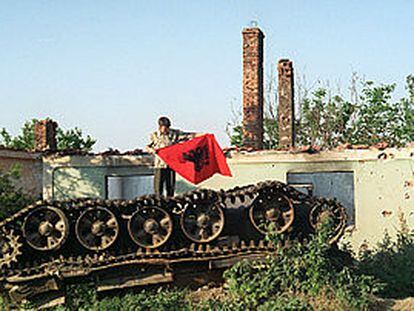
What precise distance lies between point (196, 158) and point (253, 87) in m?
8.38

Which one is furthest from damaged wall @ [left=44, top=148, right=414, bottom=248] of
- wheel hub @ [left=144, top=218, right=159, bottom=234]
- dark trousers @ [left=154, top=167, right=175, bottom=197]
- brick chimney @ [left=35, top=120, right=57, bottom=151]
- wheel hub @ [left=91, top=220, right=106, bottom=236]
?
wheel hub @ [left=91, top=220, right=106, bottom=236]

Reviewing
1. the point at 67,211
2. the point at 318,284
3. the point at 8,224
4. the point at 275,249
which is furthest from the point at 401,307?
the point at 8,224

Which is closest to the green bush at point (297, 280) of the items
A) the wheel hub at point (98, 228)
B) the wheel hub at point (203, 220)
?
the wheel hub at point (203, 220)

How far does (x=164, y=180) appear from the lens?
11.2m

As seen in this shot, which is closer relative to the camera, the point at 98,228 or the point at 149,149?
the point at 98,228

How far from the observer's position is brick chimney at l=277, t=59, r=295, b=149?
1908 cm

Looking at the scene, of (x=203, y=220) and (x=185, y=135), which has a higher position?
(x=185, y=135)

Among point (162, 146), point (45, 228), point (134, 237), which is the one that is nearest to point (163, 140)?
point (162, 146)

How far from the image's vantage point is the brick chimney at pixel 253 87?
1905 cm

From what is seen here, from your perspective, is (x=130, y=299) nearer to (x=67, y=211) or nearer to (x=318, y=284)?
(x=67, y=211)

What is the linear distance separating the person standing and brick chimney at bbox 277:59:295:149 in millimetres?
8077

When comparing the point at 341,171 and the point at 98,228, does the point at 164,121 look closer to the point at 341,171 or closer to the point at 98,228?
the point at 98,228

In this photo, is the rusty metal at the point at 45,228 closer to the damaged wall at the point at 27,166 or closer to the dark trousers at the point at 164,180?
the dark trousers at the point at 164,180

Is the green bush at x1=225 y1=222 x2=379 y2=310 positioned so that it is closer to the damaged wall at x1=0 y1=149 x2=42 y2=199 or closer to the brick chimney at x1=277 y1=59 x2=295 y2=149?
the brick chimney at x1=277 y1=59 x2=295 y2=149
